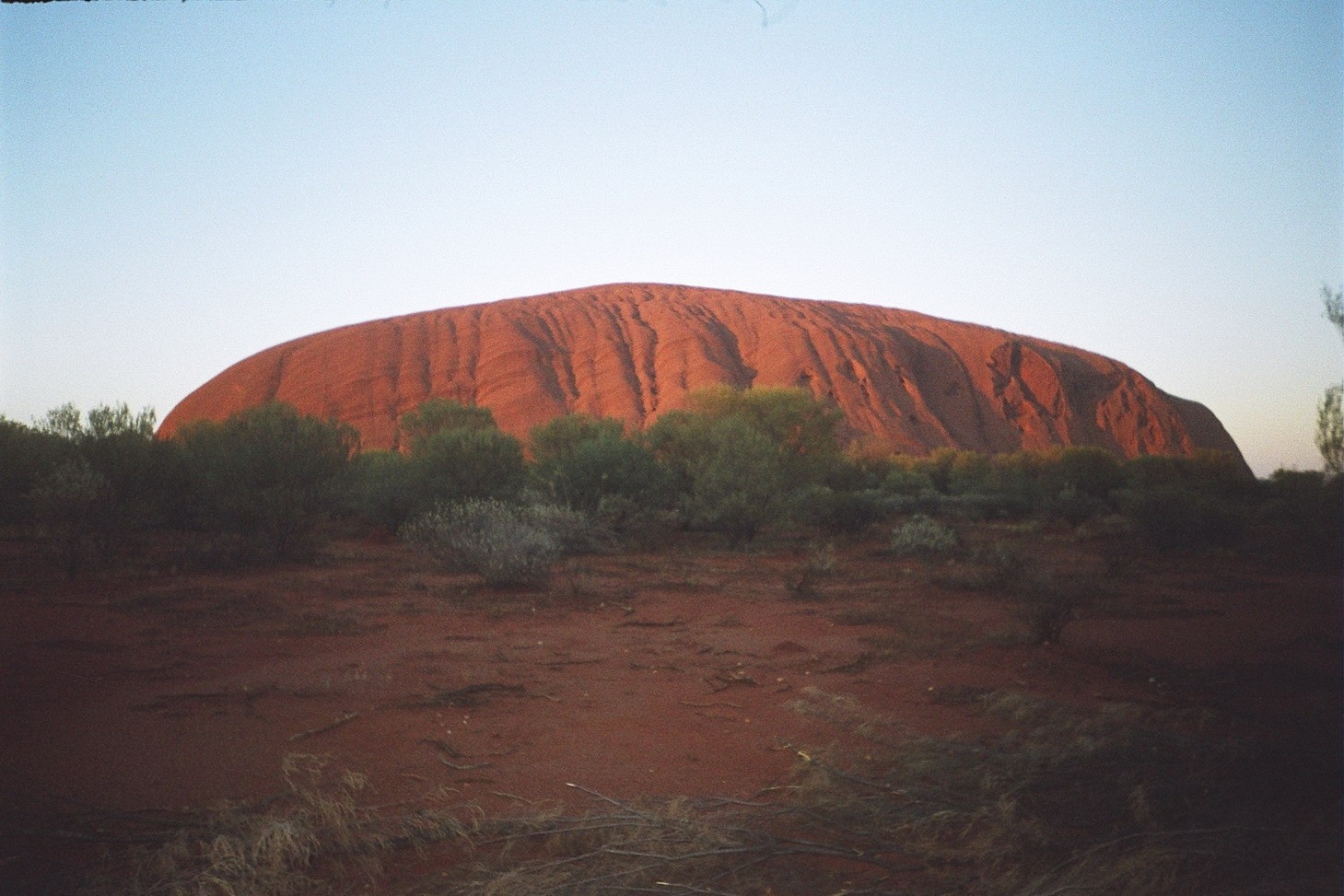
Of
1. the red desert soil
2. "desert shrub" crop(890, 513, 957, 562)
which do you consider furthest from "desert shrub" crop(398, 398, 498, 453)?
the red desert soil

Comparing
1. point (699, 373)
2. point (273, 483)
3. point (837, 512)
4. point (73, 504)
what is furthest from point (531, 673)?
point (699, 373)

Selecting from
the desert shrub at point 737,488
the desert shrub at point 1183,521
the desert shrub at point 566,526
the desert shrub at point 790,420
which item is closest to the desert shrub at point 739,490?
the desert shrub at point 737,488

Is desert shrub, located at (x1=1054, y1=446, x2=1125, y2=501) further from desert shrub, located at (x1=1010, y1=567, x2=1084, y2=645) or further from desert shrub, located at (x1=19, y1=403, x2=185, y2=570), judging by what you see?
desert shrub, located at (x1=19, y1=403, x2=185, y2=570)

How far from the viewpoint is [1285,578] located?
1388cm

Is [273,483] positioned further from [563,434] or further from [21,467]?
[563,434]

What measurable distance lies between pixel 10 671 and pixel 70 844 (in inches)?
177

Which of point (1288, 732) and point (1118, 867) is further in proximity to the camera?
point (1288, 732)

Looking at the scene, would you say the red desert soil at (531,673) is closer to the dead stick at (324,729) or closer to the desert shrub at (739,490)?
the dead stick at (324,729)

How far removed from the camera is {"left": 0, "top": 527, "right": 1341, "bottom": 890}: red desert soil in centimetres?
524

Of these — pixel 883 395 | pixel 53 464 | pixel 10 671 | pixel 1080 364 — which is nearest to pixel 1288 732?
pixel 10 671

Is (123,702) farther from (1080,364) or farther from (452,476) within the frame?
(1080,364)

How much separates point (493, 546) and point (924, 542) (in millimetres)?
8827

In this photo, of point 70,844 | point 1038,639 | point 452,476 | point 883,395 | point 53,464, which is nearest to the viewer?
point 70,844

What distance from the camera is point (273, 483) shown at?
17016 millimetres
